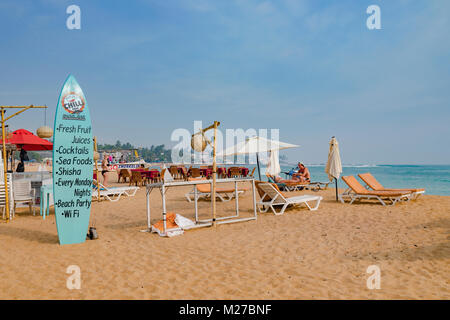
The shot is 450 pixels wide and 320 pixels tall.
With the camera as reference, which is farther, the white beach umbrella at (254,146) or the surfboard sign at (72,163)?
the white beach umbrella at (254,146)

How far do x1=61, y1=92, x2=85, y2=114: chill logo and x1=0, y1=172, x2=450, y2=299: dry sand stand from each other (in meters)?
2.29

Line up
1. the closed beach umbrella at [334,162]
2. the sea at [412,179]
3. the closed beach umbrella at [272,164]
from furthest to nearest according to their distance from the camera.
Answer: the sea at [412,179]
the closed beach umbrella at [272,164]
the closed beach umbrella at [334,162]

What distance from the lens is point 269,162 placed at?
13961 millimetres

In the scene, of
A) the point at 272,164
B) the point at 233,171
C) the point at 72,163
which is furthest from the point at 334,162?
the point at 233,171

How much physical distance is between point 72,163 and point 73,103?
3.39 ft

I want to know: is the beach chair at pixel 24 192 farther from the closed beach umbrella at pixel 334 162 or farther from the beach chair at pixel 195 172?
the beach chair at pixel 195 172

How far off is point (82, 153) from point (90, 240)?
5.09 feet

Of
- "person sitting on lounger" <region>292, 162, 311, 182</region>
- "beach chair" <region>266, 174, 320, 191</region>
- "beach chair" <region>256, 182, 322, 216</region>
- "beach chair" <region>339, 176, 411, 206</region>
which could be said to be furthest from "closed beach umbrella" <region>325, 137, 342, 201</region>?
"person sitting on lounger" <region>292, 162, 311, 182</region>

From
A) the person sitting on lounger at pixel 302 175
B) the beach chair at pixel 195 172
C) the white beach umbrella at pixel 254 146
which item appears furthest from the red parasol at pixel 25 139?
the person sitting on lounger at pixel 302 175

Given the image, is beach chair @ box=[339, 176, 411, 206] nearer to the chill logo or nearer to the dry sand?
the dry sand

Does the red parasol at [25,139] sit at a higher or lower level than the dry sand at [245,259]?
higher

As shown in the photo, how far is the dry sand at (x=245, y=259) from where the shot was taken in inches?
120

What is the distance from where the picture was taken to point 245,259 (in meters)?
4.11

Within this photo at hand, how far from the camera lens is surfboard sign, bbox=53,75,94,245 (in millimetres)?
5000
